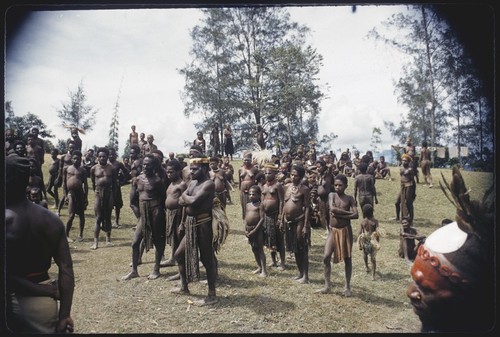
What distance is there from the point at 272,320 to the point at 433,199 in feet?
39.9

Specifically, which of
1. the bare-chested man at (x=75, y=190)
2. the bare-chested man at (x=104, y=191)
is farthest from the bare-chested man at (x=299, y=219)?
the bare-chested man at (x=75, y=190)

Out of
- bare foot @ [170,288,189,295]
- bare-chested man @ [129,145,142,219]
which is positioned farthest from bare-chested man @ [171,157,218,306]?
bare-chested man @ [129,145,142,219]

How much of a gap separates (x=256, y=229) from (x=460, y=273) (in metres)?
4.01

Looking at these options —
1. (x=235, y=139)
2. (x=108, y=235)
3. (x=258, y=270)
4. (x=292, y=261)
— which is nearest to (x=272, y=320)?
(x=258, y=270)

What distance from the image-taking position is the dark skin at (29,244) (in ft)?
9.47

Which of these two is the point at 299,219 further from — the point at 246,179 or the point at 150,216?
the point at 246,179

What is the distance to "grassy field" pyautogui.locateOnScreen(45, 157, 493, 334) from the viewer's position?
16.3 feet

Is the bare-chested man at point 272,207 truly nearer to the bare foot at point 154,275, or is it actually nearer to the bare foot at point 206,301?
the bare foot at point 206,301

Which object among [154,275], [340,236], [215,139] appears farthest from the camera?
[215,139]

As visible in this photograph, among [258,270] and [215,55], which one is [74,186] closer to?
[258,270]

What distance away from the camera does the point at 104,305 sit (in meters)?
5.51

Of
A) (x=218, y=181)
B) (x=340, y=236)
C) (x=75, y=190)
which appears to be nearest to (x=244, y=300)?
(x=340, y=236)

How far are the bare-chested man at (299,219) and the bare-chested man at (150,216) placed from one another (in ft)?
7.61

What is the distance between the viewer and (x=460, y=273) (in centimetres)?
338
